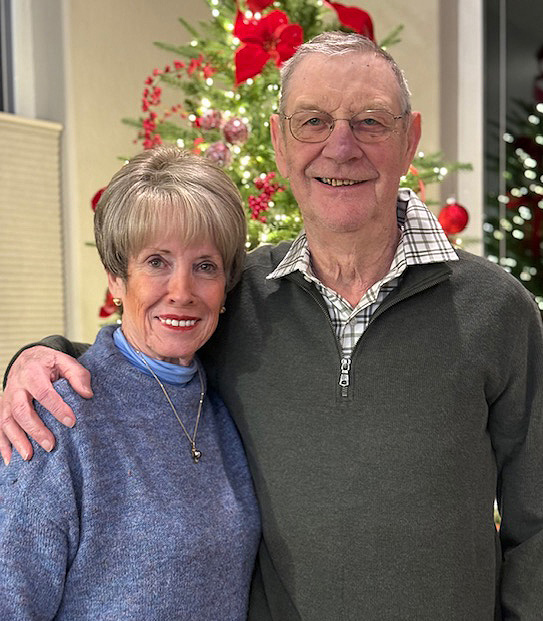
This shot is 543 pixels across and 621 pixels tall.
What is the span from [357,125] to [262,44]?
1.07 m

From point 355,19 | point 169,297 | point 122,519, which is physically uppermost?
point 355,19

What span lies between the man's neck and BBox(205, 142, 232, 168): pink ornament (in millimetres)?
979

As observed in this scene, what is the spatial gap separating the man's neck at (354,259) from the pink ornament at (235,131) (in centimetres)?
103

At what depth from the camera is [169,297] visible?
1.53 metres

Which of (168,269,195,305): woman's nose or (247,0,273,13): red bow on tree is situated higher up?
(247,0,273,13): red bow on tree

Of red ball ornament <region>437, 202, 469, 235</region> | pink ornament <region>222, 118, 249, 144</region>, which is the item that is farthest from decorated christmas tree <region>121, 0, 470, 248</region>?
red ball ornament <region>437, 202, 469, 235</region>

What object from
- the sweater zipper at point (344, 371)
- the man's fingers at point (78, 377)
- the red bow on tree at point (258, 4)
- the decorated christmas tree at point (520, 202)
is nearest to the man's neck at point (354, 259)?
the sweater zipper at point (344, 371)

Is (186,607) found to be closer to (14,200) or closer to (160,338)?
(160,338)

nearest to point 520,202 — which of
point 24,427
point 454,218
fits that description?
point 454,218

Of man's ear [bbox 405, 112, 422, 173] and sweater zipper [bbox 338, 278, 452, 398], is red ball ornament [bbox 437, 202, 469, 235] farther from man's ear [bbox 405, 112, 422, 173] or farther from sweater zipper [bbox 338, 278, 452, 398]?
sweater zipper [bbox 338, 278, 452, 398]

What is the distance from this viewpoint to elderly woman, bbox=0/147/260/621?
4.40 ft

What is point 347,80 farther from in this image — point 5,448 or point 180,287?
point 5,448

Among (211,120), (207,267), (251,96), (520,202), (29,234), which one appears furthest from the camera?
(520,202)

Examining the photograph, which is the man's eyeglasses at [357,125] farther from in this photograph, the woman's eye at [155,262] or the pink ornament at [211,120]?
the pink ornament at [211,120]
